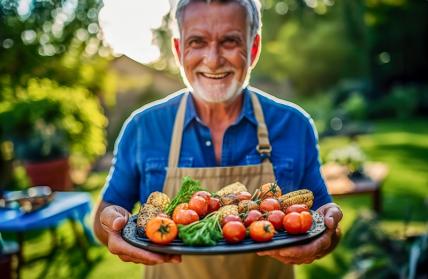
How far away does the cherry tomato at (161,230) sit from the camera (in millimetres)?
1542

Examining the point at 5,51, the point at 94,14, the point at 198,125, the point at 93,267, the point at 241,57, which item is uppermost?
the point at 94,14

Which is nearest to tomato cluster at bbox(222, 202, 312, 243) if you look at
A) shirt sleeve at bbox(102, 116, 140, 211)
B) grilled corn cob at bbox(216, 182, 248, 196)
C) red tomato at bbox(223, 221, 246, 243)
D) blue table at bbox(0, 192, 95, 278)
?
red tomato at bbox(223, 221, 246, 243)

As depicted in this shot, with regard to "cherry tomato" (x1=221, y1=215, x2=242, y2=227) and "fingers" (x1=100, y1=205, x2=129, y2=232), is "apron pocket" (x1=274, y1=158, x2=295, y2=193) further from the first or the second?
"fingers" (x1=100, y1=205, x2=129, y2=232)

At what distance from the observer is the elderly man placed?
207 cm

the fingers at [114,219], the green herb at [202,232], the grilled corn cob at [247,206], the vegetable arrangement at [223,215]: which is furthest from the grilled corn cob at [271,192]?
the fingers at [114,219]

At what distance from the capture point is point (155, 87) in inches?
757

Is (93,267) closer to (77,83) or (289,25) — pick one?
(77,83)

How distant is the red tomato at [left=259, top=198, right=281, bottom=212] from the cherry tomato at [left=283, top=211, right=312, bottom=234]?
0.17m

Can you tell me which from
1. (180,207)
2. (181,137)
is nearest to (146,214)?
→ (180,207)

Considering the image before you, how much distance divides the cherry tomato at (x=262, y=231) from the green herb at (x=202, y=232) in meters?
0.11

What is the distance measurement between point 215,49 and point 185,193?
23.8 inches

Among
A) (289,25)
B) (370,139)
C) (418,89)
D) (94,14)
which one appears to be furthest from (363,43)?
(94,14)

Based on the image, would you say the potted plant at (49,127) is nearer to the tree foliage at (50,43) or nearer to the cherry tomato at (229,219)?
the tree foliage at (50,43)

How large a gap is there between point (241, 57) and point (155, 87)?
17499 mm
